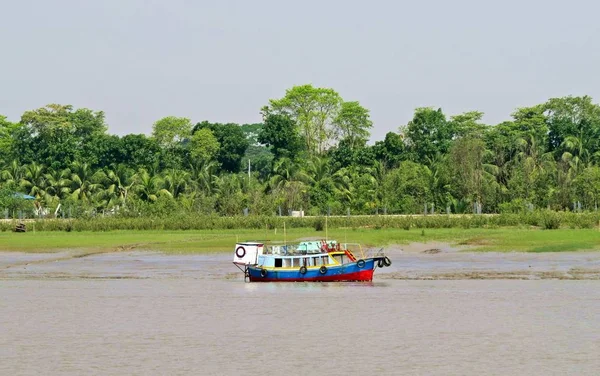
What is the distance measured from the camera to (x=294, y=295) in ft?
134

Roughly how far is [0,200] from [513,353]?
74973 mm

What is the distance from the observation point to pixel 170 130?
402 ft

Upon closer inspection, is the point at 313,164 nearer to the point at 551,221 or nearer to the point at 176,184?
the point at 176,184

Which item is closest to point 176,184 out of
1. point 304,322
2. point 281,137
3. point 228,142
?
point 281,137

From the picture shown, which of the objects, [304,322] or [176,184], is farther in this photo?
[176,184]

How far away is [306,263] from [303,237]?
934 inches

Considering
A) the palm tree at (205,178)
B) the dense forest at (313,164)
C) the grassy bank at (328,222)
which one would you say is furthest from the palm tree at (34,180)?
the grassy bank at (328,222)

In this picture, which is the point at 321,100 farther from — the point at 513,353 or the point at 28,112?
the point at 513,353

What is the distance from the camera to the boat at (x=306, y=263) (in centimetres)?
4356

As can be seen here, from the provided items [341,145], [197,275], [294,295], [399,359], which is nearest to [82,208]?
[341,145]

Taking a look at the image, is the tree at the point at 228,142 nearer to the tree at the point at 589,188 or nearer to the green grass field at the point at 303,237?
the green grass field at the point at 303,237

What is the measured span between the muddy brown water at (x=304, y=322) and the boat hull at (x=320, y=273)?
1.46 ft

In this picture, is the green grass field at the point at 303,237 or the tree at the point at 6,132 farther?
the tree at the point at 6,132

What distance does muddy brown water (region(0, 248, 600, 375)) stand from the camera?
26.3 metres
